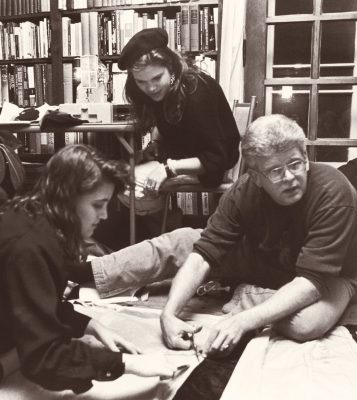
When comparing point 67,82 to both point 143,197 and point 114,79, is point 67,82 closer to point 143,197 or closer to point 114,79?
point 114,79

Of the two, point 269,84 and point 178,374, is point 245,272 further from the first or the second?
point 269,84

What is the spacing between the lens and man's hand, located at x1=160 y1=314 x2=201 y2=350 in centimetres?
151

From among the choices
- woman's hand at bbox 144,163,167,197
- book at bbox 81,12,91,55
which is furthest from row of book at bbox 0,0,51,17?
woman's hand at bbox 144,163,167,197

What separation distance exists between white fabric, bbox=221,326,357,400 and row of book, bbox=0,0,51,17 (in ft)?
8.66

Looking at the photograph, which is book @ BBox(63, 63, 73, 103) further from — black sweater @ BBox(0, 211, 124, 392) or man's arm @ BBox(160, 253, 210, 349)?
black sweater @ BBox(0, 211, 124, 392)

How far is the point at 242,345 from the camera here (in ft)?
5.30

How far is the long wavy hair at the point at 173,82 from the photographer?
2.30 m

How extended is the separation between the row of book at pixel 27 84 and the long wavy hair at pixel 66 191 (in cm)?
238

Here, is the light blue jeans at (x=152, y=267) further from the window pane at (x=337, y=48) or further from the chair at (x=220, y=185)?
the window pane at (x=337, y=48)

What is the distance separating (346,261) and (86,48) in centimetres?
228

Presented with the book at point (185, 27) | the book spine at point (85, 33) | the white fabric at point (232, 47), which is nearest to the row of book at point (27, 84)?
the book spine at point (85, 33)

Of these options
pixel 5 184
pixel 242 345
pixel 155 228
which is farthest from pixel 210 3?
pixel 242 345

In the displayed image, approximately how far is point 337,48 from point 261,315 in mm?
2047

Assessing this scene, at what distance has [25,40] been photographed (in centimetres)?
348
